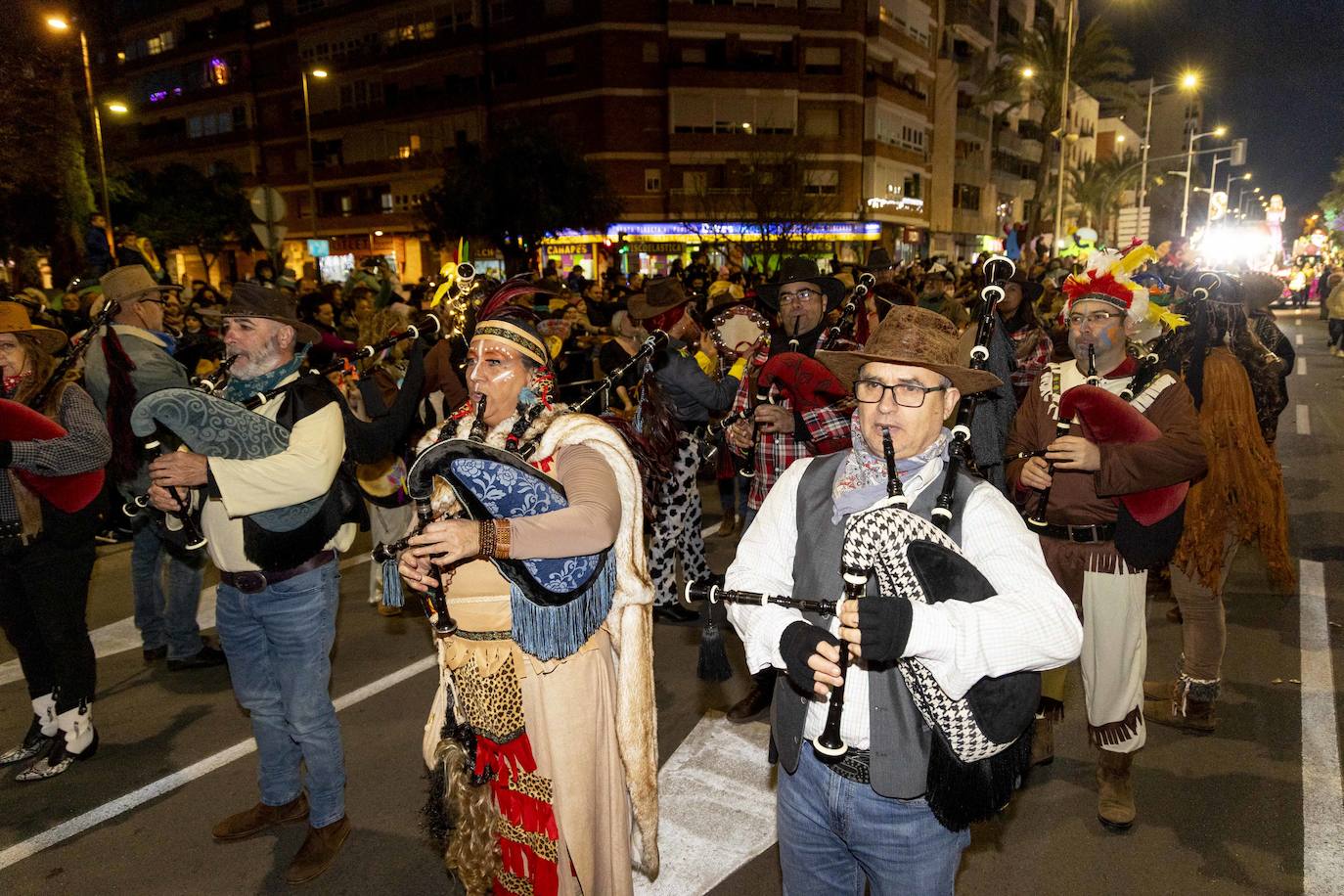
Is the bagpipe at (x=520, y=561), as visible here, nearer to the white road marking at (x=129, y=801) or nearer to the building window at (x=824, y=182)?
the white road marking at (x=129, y=801)

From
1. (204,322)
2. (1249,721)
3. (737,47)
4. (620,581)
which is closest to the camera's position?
(620,581)

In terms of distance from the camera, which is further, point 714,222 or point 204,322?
point 714,222

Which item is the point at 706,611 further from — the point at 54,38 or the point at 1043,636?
the point at 54,38

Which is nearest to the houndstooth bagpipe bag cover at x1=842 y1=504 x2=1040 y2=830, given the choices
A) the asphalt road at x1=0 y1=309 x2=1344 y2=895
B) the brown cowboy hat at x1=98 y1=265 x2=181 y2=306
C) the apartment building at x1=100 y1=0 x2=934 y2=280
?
the asphalt road at x1=0 y1=309 x2=1344 y2=895

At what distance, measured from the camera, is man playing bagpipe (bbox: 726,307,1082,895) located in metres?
1.90

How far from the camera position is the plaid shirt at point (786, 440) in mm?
4703

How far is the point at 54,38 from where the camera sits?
16.5m

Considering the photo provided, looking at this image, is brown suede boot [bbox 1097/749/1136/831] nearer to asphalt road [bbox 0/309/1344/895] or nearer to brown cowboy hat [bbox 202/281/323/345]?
asphalt road [bbox 0/309/1344/895]

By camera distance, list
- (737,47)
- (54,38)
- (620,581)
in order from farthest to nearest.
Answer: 1. (737,47)
2. (54,38)
3. (620,581)

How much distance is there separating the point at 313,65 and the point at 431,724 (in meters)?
52.5

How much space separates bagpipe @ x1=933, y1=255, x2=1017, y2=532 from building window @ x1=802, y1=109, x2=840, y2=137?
39372 mm

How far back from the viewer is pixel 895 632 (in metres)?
1.83

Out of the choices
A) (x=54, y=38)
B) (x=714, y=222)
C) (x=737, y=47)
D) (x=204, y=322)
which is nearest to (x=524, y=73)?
(x=737, y=47)

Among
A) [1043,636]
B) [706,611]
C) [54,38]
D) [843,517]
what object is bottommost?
[706,611]
